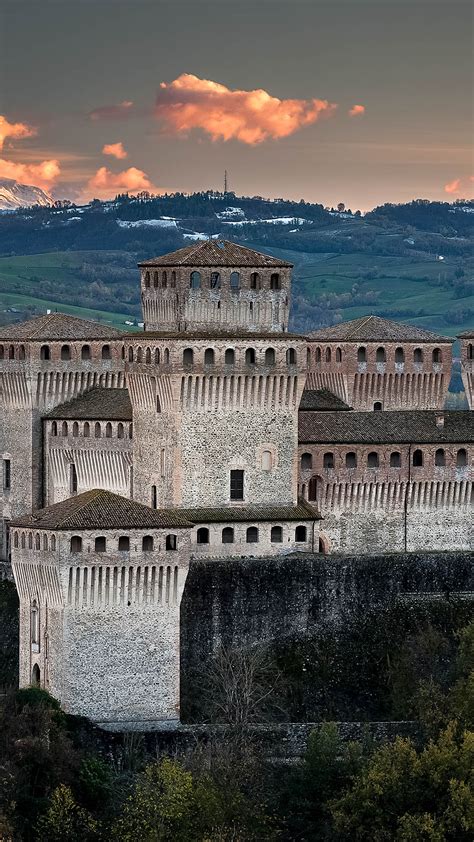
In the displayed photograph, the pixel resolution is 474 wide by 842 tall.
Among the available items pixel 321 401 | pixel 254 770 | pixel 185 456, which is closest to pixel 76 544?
pixel 254 770

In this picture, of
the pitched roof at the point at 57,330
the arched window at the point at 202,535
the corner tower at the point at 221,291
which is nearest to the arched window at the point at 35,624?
the arched window at the point at 202,535

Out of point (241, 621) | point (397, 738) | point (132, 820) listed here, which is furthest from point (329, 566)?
point (132, 820)

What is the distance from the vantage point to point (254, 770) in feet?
244

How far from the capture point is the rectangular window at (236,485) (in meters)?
85.3

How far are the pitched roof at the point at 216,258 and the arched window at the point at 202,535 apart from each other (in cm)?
879

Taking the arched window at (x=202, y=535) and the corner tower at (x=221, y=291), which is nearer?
the arched window at (x=202, y=535)

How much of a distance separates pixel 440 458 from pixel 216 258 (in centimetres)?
1108

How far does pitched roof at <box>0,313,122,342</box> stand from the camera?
92.2 meters

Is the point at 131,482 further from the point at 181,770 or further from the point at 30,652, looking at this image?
the point at 181,770

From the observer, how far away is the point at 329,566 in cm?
8288

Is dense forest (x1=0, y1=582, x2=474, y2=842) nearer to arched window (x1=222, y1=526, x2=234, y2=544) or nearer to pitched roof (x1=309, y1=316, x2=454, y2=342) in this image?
arched window (x1=222, y1=526, x2=234, y2=544)

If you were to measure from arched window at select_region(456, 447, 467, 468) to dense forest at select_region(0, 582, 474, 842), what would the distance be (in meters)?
9.91

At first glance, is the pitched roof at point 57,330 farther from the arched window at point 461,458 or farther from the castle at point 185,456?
the arched window at point 461,458

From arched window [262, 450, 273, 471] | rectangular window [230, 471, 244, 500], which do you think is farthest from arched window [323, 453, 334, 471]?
rectangular window [230, 471, 244, 500]
